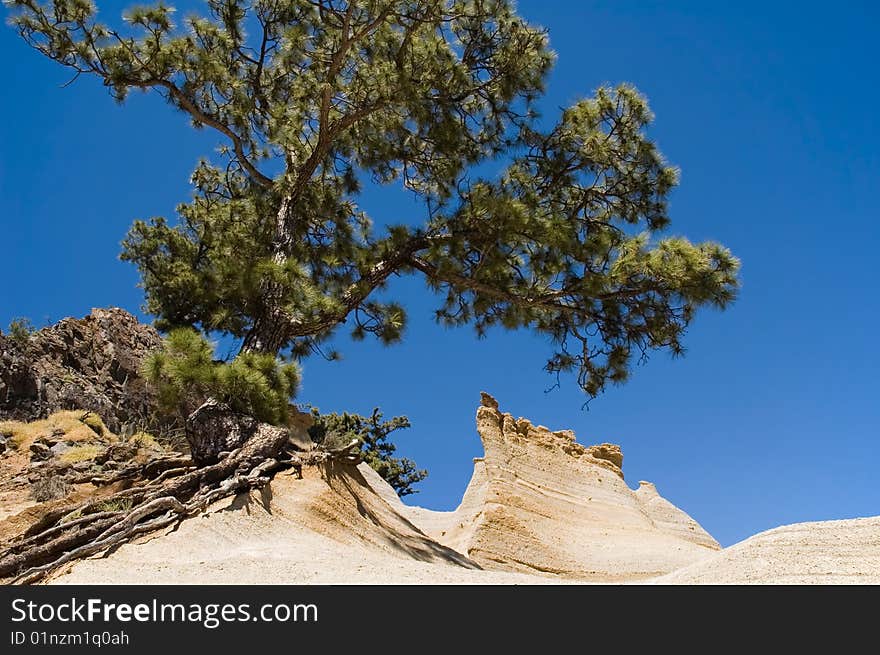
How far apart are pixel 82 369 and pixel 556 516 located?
31.9 ft

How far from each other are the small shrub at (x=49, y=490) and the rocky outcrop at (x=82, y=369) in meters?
4.16

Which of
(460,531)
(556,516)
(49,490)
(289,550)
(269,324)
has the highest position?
(269,324)

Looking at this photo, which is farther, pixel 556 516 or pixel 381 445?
pixel 381 445

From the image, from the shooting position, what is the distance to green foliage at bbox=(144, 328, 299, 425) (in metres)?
6.95

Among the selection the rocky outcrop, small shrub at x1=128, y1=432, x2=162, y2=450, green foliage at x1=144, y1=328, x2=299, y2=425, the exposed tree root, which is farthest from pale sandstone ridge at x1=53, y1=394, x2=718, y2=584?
the rocky outcrop

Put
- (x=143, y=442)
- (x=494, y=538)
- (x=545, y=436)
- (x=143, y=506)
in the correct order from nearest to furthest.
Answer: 1. (x=143, y=506)
2. (x=143, y=442)
3. (x=494, y=538)
4. (x=545, y=436)

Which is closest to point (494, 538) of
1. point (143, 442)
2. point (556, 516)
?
point (556, 516)

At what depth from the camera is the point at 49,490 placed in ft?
23.9

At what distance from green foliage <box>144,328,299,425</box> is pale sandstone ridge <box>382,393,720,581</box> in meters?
5.45

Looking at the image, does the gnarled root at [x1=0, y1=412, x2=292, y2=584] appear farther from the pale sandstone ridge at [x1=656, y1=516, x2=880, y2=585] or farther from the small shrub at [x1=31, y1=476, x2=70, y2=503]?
the pale sandstone ridge at [x1=656, y1=516, x2=880, y2=585]

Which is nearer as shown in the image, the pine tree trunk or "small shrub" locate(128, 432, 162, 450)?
the pine tree trunk

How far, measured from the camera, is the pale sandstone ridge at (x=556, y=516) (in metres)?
12.5

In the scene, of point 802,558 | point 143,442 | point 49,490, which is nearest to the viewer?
point 802,558

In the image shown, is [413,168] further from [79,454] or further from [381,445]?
[381,445]
